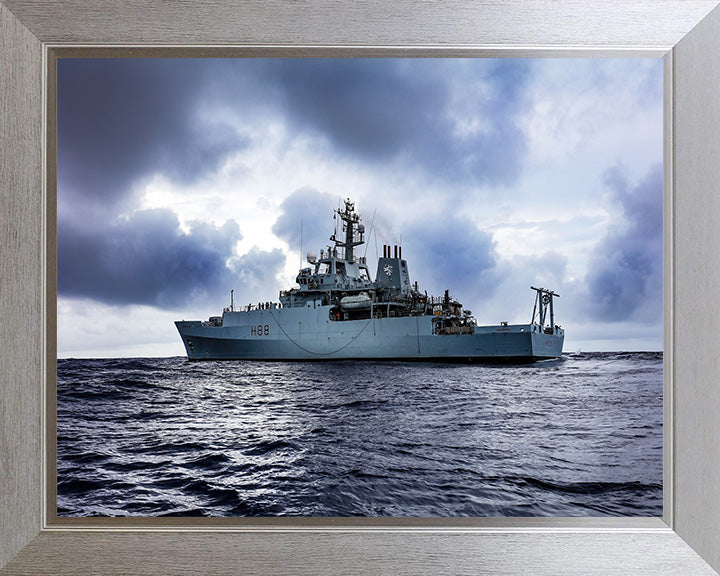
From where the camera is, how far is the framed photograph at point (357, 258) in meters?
1.98

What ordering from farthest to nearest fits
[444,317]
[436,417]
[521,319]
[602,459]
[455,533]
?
[444,317] < [436,417] < [521,319] < [602,459] < [455,533]

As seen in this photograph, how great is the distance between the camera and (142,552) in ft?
4.43

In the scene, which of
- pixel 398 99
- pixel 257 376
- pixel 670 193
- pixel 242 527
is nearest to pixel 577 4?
pixel 670 193

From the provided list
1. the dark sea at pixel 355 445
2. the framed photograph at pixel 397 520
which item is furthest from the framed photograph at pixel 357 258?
the framed photograph at pixel 397 520

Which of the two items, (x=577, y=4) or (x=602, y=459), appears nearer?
(x=577, y=4)

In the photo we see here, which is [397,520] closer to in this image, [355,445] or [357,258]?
[355,445]

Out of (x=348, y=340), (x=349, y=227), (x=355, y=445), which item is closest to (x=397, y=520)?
(x=355, y=445)

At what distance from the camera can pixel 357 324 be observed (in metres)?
4.70

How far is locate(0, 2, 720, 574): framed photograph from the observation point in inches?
52.6

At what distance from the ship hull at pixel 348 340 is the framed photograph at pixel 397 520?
1021mm

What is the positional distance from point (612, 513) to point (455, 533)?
2.97ft

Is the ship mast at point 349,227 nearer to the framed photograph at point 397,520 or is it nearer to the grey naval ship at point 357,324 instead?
the grey naval ship at point 357,324

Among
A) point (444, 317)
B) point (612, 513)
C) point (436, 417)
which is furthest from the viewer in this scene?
point (444, 317)

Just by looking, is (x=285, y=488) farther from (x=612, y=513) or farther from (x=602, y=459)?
(x=602, y=459)
